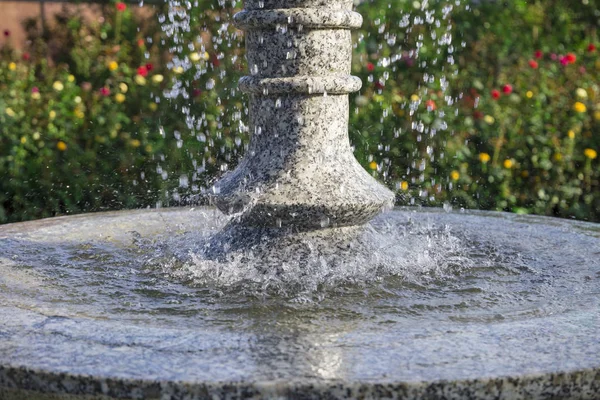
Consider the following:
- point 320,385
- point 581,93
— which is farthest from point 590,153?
point 320,385

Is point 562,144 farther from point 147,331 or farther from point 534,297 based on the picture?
point 147,331

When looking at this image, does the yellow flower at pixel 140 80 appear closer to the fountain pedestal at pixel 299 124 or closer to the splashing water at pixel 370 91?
the splashing water at pixel 370 91

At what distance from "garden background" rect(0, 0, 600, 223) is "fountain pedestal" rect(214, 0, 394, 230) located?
1993mm

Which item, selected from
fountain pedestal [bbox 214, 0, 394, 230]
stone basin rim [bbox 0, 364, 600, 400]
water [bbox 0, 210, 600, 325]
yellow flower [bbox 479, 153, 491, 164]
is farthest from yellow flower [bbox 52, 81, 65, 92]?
stone basin rim [bbox 0, 364, 600, 400]

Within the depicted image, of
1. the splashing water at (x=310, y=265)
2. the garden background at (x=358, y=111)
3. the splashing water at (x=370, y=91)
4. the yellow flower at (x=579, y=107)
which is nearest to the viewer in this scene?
the splashing water at (x=310, y=265)

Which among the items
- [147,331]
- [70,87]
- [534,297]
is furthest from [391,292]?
[70,87]

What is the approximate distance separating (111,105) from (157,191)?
82 cm

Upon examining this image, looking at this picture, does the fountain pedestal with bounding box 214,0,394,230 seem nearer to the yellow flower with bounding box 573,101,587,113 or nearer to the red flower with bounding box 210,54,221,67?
the red flower with bounding box 210,54,221,67

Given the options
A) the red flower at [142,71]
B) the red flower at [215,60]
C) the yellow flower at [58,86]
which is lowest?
the yellow flower at [58,86]

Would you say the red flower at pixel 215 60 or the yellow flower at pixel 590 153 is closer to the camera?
the yellow flower at pixel 590 153

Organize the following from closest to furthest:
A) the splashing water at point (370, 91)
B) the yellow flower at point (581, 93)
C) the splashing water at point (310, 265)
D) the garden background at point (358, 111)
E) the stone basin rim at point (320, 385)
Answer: the stone basin rim at point (320, 385)
the splashing water at point (310, 265)
the garden background at point (358, 111)
the splashing water at point (370, 91)
the yellow flower at point (581, 93)

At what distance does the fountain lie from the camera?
1813 millimetres

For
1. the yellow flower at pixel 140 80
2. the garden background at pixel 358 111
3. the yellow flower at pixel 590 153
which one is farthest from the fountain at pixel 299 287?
the yellow flower at pixel 140 80

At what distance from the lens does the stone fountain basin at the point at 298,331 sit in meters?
1.77
